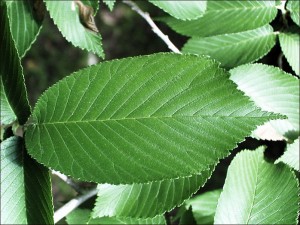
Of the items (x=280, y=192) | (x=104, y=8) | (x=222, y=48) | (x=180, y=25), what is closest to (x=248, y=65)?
(x=222, y=48)

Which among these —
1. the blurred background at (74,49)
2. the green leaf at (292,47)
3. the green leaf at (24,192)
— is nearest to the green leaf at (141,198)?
the green leaf at (24,192)

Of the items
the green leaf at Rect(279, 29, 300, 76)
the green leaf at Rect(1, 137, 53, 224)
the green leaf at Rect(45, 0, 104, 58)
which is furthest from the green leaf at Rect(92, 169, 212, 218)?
the green leaf at Rect(279, 29, 300, 76)

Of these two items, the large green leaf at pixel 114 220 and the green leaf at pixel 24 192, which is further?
the large green leaf at pixel 114 220

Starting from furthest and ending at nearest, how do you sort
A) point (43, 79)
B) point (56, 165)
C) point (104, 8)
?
point (43, 79), point (104, 8), point (56, 165)

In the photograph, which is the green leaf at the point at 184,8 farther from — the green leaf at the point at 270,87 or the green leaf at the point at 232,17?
the green leaf at the point at 270,87

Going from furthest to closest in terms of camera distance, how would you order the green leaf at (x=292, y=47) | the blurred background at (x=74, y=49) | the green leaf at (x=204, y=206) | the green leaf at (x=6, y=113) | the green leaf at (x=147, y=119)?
the blurred background at (x=74, y=49), the green leaf at (x=204, y=206), the green leaf at (x=292, y=47), the green leaf at (x=6, y=113), the green leaf at (x=147, y=119)

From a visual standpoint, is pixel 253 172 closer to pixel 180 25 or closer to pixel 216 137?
pixel 216 137
